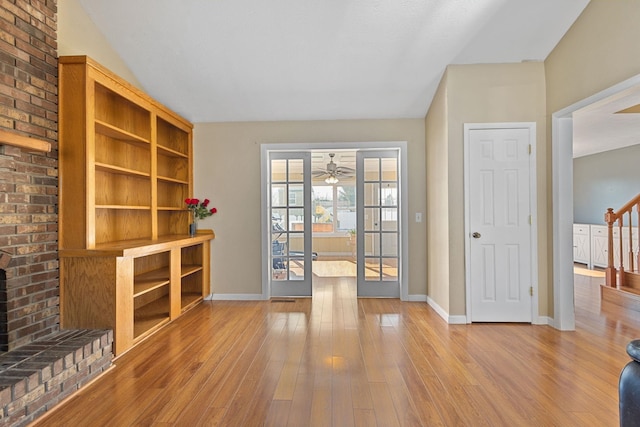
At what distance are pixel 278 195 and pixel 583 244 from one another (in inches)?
256

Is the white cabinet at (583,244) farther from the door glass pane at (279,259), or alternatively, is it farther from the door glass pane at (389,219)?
the door glass pane at (279,259)

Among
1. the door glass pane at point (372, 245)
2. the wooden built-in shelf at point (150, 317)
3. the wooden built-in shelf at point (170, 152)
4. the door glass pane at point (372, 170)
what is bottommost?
the wooden built-in shelf at point (150, 317)

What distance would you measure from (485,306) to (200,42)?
3989 mm

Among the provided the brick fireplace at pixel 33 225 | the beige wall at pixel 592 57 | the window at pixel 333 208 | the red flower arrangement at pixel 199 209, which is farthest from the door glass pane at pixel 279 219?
the window at pixel 333 208

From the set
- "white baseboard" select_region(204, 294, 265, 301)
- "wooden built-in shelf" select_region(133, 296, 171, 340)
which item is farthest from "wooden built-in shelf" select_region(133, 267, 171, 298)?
"white baseboard" select_region(204, 294, 265, 301)

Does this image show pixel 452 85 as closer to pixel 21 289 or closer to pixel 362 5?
pixel 362 5

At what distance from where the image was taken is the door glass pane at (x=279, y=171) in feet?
14.4

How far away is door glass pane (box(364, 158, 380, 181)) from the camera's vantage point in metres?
4.33

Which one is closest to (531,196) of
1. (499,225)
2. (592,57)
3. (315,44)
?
(499,225)

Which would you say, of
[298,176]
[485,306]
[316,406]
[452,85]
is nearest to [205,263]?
[298,176]

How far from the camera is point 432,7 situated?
2727 mm

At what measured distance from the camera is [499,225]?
3.35 meters

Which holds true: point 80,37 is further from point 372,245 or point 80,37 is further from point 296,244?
point 372,245

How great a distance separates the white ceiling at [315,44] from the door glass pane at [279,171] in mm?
775
